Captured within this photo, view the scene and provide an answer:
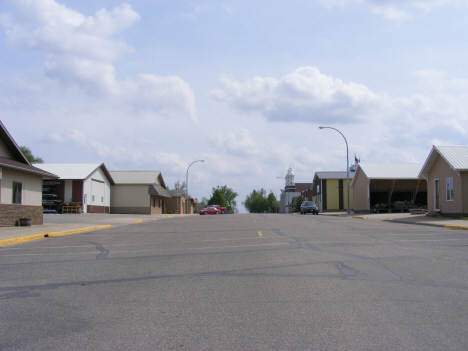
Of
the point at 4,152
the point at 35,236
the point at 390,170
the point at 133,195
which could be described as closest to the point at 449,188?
the point at 390,170

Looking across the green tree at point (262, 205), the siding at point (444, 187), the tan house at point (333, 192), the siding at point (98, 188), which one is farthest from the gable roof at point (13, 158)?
the green tree at point (262, 205)

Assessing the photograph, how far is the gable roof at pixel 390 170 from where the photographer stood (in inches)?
1745

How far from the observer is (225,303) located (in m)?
6.52

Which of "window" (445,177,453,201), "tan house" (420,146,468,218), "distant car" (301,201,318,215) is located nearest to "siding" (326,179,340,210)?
"distant car" (301,201,318,215)

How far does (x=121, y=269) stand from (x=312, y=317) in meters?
5.20

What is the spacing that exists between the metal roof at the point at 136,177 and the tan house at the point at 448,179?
36497 mm

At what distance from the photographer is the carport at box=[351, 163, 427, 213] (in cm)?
4466

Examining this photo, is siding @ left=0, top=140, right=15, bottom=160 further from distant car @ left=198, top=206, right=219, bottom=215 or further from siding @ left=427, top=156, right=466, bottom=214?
distant car @ left=198, top=206, right=219, bottom=215

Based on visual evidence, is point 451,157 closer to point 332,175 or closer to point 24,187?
point 24,187

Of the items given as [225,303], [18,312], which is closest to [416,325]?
[225,303]

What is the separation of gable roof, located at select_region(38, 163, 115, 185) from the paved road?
117 ft

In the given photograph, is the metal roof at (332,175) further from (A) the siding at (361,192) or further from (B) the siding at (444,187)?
(B) the siding at (444,187)

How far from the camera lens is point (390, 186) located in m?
45.6

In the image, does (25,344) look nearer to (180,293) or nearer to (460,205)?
(180,293)
